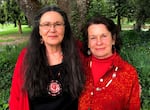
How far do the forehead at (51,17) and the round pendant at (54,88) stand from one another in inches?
22.0

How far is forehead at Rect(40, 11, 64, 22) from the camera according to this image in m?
2.99

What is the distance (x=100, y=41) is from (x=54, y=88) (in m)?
A: 0.60

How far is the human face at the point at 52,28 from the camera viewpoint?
2.95 metres

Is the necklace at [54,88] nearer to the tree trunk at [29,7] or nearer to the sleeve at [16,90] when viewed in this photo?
the sleeve at [16,90]

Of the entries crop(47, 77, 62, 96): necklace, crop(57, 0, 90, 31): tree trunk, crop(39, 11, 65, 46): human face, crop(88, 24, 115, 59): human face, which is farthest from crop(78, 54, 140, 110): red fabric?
crop(57, 0, 90, 31): tree trunk

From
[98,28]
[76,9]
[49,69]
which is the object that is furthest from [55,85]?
[76,9]

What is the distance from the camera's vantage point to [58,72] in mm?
3049

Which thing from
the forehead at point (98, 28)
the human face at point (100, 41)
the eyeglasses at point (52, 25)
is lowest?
the human face at point (100, 41)

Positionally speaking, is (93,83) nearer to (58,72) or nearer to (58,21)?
(58,72)

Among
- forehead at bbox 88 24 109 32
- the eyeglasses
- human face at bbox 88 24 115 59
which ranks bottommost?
human face at bbox 88 24 115 59

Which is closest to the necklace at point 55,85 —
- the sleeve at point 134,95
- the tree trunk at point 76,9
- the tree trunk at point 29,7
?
the sleeve at point 134,95

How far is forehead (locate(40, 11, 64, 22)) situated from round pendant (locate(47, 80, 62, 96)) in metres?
0.56

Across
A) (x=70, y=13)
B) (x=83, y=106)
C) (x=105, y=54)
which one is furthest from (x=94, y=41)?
(x=70, y=13)

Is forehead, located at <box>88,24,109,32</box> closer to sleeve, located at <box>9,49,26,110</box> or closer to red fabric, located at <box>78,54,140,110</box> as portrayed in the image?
red fabric, located at <box>78,54,140,110</box>
